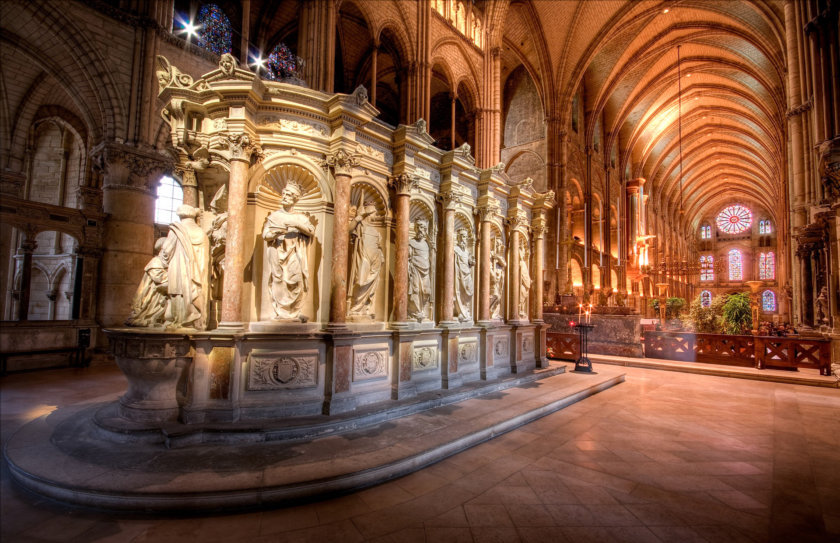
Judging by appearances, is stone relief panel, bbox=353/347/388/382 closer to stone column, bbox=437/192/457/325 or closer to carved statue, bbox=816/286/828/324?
stone column, bbox=437/192/457/325

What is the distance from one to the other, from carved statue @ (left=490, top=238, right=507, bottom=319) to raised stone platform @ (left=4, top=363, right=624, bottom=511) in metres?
2.76

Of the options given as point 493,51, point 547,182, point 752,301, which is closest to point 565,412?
point 493,51

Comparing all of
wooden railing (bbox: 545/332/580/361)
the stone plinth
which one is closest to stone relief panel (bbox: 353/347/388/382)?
wooden railing (bbox: 545/332/580/361)

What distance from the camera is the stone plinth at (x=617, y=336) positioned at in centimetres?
1260

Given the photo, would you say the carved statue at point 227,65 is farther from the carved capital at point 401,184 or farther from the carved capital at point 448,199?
the carved capital at point 448,199

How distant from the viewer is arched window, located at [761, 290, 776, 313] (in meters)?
41.4

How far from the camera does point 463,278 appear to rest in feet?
23.0

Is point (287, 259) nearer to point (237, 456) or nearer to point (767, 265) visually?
point (237, 456)

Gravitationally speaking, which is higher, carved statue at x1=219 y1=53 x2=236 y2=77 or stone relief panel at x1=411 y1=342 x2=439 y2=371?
carved statue at x1=219 y1=53 x2=236 y2=77

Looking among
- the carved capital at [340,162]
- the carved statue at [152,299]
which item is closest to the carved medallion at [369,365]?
the carved statue at [152,299]

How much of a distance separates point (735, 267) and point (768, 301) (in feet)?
16.3

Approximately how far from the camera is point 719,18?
19453 mm

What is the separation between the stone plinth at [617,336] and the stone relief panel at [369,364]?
8.62 meters

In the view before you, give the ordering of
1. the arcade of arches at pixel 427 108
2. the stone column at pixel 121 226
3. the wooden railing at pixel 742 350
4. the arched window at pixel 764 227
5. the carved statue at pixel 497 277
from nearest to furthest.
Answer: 1. the carved statue at pixel 497 277
2. the arcade of arches at pixel 427 108
3. the wooden railing at pixel 742 350
4. the stone column at pixel 121 226
5. the arched window at pixel 764 227
